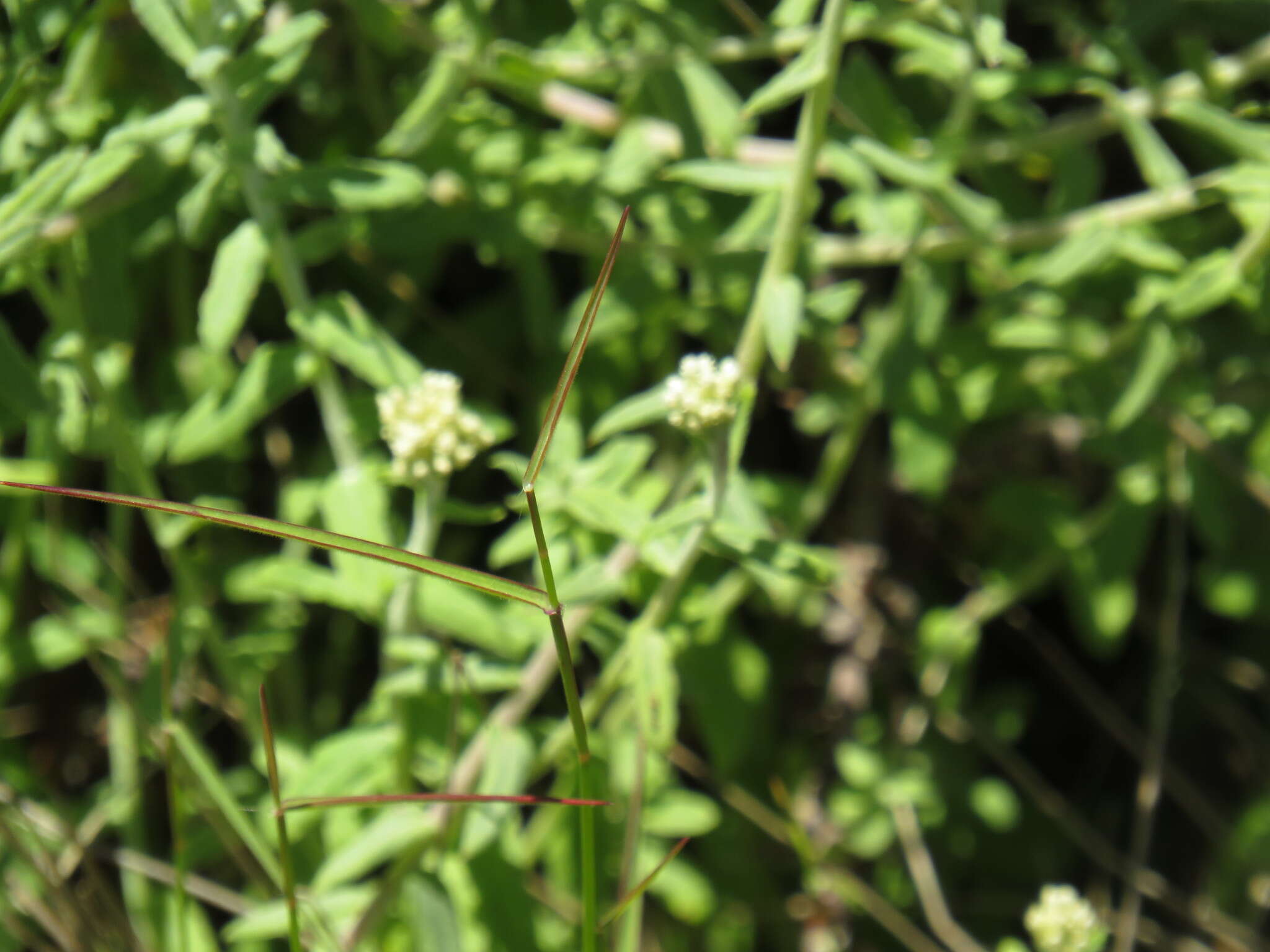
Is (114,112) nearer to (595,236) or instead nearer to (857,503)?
(595,236)

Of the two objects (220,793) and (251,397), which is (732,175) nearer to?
(251,397)

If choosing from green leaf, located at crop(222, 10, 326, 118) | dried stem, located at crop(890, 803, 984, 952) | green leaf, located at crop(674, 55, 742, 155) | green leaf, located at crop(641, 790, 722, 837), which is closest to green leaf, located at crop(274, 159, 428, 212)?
green leaf, located at crop(222, 10, 326, 118)

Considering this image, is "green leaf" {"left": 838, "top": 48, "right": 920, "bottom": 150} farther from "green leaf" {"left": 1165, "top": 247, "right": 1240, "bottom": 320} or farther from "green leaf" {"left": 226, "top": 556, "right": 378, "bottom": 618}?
"green leaf" {"left": 226, "top": 556, "right": 378, "bottom": 618}

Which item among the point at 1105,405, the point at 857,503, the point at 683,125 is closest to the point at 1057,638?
the point at 857,503

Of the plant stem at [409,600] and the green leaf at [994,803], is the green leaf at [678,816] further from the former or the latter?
the green leaf at [994,803]

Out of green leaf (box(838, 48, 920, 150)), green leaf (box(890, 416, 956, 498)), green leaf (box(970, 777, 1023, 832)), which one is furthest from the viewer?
green leaf (box(970, 777, 1023, 832))

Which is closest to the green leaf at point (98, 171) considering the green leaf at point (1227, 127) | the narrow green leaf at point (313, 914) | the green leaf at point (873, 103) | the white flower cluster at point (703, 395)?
the white flower cluster at point (703, 395)
